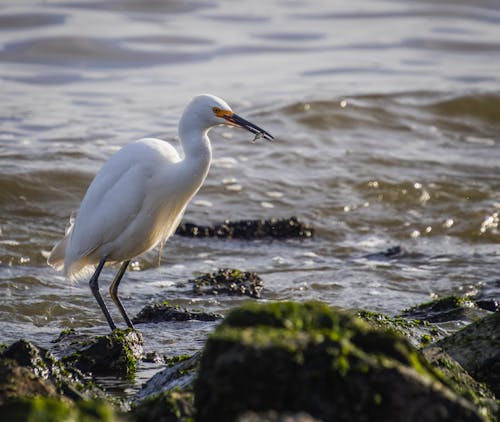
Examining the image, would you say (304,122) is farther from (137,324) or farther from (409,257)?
(137,324)

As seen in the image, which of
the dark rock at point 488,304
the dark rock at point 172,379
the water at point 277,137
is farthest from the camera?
the water at point 277,137

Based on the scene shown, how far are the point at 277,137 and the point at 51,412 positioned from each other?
9783mm

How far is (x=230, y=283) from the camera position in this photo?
6973mm

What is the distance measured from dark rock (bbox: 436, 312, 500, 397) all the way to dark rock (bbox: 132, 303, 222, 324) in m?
1.95

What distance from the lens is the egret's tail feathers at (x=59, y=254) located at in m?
6.43

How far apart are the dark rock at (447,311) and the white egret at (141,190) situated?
5.04 ft

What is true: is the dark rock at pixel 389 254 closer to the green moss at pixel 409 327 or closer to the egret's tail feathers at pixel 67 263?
the green moss at pixel 409 327

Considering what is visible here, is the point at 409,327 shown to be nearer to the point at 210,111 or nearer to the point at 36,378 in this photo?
the point at 210,111

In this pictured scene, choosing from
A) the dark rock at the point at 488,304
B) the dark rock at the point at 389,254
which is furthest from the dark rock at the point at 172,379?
the dark rock at the point at 389,254

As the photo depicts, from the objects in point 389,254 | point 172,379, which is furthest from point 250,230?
point 172,379

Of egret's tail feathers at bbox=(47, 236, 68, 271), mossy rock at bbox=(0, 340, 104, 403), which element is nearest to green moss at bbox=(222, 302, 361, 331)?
mossy rock at bbox=(0, 340, 104, 403)

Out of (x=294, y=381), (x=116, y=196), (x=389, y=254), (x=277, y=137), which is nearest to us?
(x=294, y=381)

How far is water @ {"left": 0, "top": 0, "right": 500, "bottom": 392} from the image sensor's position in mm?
7391

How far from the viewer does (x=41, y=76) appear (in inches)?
569
